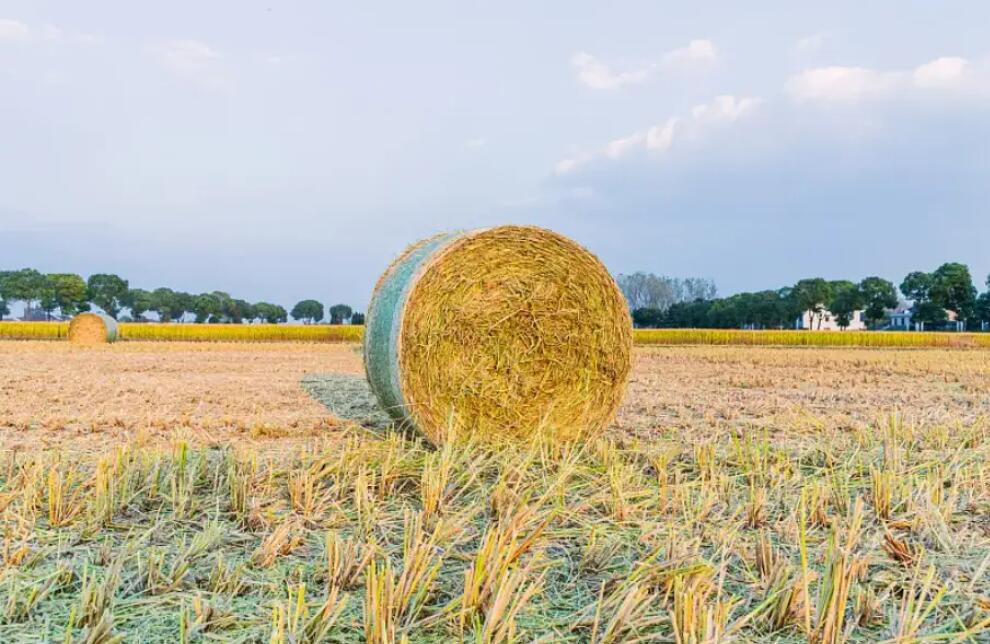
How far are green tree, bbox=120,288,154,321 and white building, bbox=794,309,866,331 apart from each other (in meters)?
71.5

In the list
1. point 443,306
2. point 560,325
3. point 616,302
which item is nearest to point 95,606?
point 443,306

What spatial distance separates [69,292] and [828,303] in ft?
227

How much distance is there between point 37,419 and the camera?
637 centimetres

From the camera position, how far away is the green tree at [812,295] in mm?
66750

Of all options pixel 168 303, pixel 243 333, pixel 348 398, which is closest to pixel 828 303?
pixel 243 333

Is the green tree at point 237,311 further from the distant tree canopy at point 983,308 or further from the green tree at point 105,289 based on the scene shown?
the distant tree canopy at point 983,308

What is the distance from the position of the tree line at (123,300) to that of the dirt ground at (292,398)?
48627mm

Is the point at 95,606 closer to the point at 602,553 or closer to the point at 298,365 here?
the point at 602,553

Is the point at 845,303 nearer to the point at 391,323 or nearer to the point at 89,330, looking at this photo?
the point at 89,330

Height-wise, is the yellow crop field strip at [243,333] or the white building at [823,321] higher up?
the white building at [823,321]

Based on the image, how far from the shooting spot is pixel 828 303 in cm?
6900

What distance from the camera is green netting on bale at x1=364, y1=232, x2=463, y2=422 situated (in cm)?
553

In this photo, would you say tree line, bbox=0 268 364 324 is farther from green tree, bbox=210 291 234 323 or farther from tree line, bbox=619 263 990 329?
tree line, bbox=619 263 990 329

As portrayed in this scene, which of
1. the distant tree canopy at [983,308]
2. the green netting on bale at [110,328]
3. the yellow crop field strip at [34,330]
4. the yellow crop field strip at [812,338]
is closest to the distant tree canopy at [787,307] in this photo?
the distant tree canopy at [983,308]
